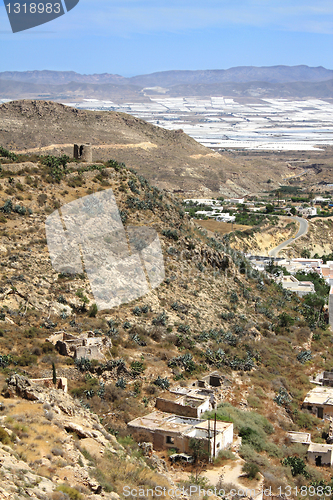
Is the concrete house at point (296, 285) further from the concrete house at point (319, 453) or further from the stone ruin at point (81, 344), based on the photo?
the stone ruin at point (81, 344)

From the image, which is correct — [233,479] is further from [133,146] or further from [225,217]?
[133,146]

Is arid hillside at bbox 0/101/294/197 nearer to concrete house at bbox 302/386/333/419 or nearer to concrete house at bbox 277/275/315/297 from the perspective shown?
concrete house at bbox 277/275/315/297

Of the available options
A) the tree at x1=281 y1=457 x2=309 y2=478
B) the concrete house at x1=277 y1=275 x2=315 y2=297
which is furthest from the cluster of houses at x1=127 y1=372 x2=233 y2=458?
the concrete house at x1=277 y1=275 x2=315 y2=297

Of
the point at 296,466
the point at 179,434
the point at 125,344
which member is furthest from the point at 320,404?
the point at 179,434

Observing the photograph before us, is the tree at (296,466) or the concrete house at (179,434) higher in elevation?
the concrete house at (179,434)

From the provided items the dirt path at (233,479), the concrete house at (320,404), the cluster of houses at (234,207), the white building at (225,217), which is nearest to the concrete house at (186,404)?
the dirt path at (233,479)

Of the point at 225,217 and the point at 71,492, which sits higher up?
the point at 71,492

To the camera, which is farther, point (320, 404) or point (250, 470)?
point (320, 404)
